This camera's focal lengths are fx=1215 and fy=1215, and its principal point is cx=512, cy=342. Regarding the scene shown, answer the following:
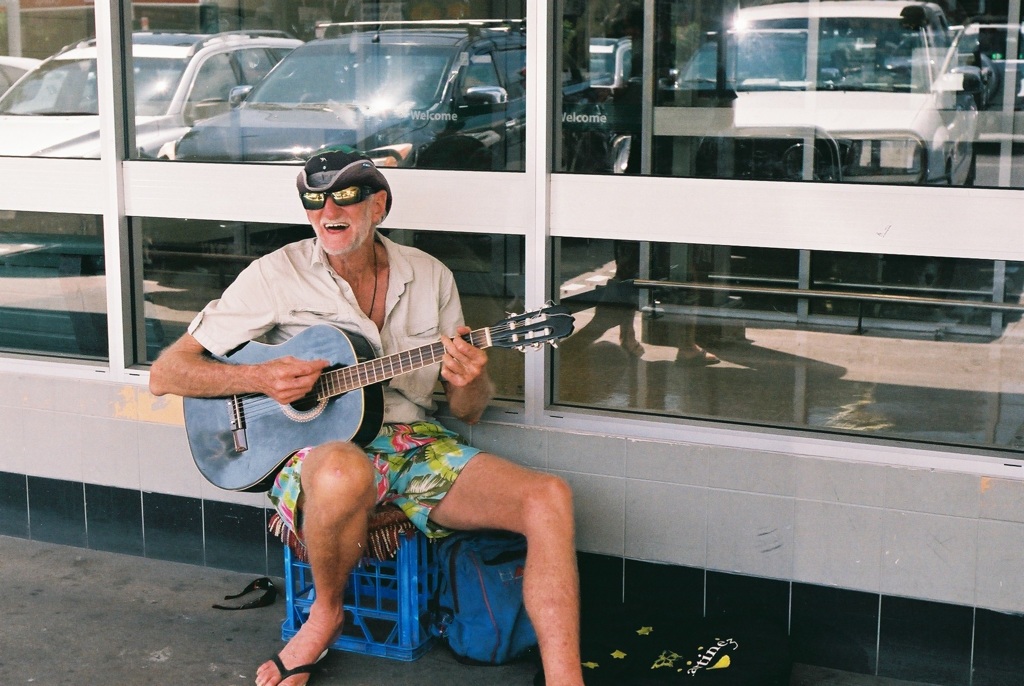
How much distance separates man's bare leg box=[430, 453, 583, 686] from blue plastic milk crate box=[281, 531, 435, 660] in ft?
0.50

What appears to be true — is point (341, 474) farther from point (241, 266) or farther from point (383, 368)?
point (241, 266)

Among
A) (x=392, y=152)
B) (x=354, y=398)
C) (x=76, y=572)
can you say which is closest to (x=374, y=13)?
(x=392, y=152)

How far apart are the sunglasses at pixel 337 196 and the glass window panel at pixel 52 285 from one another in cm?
122

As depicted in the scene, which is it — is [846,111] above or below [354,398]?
above

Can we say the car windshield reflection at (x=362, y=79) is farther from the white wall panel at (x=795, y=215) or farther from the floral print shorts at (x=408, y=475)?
the floral print shorts at (x=408, y=475)

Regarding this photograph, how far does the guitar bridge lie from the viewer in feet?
10.3

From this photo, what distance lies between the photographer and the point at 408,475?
3.07 m

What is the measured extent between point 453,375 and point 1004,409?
1.61 meters

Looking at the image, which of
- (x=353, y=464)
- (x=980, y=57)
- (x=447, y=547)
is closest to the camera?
(x=353, y=464)

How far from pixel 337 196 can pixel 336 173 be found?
0.06m

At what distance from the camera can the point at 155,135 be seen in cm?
389

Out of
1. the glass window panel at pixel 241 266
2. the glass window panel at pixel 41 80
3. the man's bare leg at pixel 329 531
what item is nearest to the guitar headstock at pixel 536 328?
the man's bare leg at pixel 329 531

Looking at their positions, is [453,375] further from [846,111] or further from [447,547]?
[846,111]

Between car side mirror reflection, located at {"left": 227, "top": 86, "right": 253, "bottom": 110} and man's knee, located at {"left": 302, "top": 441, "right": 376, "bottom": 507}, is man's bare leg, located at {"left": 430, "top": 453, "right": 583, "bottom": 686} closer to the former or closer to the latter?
man's knee, located at {"left": 302, "top": 441, "right": 376, "bottom": 507}
